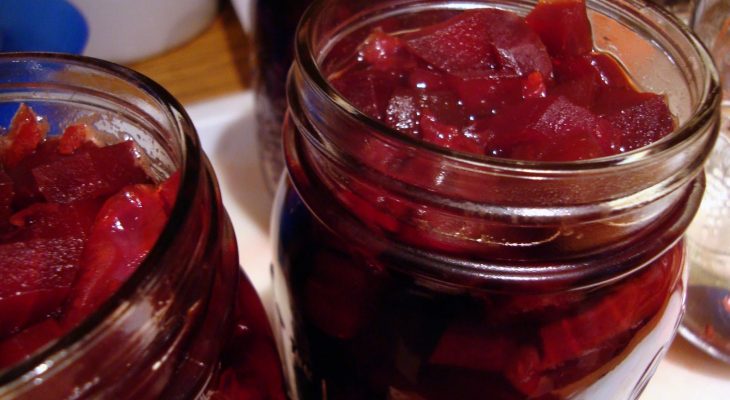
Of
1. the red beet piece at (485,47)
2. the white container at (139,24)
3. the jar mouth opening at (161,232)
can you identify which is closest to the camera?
the jar mouth opening at (161,232)

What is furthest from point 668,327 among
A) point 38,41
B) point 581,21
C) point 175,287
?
point 38,41

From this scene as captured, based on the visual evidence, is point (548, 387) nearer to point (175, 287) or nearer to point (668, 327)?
point (668, 327)

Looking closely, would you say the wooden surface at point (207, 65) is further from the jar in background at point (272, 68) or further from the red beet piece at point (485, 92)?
the red beet piece at point (485, 92)

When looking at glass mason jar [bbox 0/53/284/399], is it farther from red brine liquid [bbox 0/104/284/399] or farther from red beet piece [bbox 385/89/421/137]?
red beet piece [bbox 385/89/421/137]

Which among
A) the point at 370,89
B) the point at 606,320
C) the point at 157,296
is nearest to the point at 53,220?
the point at 157,296

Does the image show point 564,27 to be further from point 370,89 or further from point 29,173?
point 29,173

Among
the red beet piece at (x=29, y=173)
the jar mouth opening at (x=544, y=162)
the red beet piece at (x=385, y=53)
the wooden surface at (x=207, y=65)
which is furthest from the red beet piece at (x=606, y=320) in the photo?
the wooden surface at (x=207, y=65)
